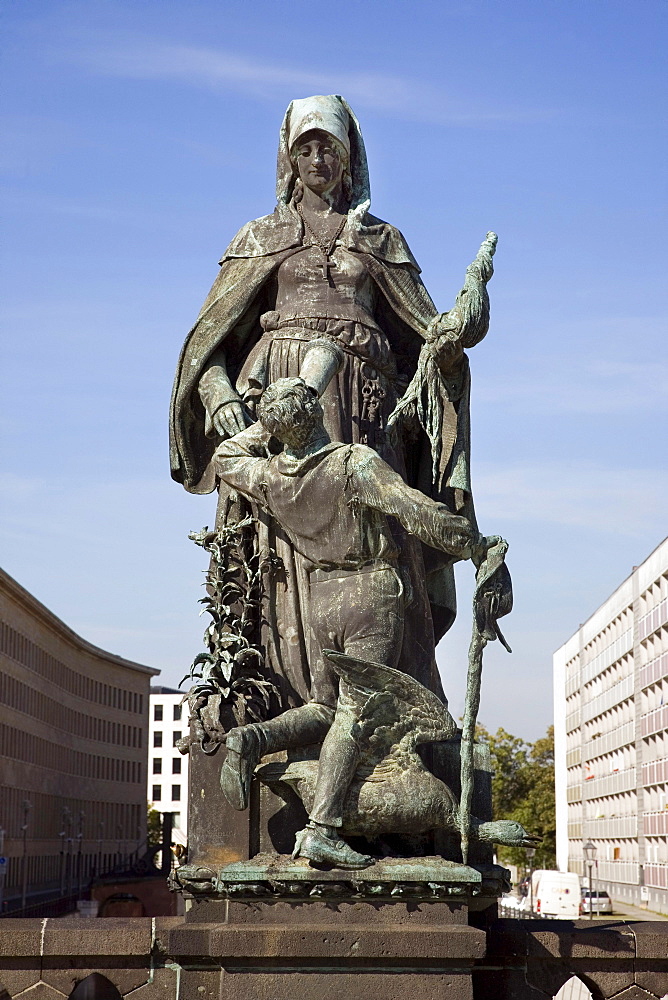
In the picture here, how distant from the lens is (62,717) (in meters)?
103

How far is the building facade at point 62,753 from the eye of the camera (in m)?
84.0

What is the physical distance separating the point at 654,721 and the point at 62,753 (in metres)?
44.9

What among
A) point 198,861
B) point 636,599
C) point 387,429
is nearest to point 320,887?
point 198,861

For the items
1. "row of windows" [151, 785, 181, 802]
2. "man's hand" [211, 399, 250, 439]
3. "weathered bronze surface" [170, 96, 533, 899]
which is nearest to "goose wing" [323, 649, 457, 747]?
"weathered bronze surface" [170, 96, 533, 899]

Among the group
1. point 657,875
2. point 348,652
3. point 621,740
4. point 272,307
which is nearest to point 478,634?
point 348,652

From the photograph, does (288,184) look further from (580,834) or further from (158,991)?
(580,834)

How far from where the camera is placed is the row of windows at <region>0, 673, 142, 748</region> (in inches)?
3376

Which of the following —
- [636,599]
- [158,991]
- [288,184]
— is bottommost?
[158,991]

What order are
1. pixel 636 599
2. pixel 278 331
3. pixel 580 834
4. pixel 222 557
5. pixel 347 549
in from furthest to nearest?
1. pixel 580 834
2. pixel 636 599
3. pixel 278 331
4. pixel 222 557
5. pixel 347 549

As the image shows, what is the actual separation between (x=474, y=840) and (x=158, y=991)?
1946 mm

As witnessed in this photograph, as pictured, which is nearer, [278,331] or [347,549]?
[347,549]

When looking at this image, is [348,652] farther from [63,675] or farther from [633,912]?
[63,675]

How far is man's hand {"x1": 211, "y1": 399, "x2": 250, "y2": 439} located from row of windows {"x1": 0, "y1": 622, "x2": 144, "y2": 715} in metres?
74.0

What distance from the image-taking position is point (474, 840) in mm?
8961
